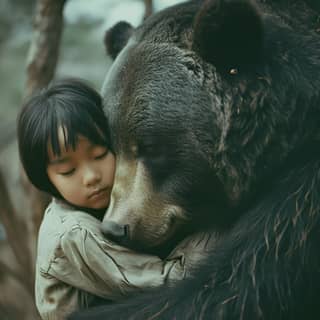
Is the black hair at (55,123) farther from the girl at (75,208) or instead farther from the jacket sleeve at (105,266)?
the jacket sleeve at (105,266)

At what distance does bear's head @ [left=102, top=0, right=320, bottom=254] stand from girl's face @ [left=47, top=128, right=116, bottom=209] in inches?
3.7

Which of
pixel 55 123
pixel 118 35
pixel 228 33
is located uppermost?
pixel 228 33

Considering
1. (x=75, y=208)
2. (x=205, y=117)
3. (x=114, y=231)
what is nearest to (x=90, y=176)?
(x=75, y=208)

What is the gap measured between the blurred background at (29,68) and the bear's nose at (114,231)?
1646mm

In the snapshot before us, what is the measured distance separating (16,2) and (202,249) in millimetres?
11625

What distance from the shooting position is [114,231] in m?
3.68

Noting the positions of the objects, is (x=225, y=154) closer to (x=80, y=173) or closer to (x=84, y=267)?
(x=80, y=173)

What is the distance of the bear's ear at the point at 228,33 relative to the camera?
3.63 m

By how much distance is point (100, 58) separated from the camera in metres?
14.1

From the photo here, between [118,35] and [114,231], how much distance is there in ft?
4.86

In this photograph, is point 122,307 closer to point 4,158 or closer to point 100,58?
point 4,158

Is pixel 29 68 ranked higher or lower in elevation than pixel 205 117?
lower

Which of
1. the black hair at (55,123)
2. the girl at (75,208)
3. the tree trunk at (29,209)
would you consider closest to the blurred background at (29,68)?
the tree trunk at (29,209)

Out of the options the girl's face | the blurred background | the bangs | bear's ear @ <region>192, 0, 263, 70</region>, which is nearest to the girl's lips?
the girl's face
